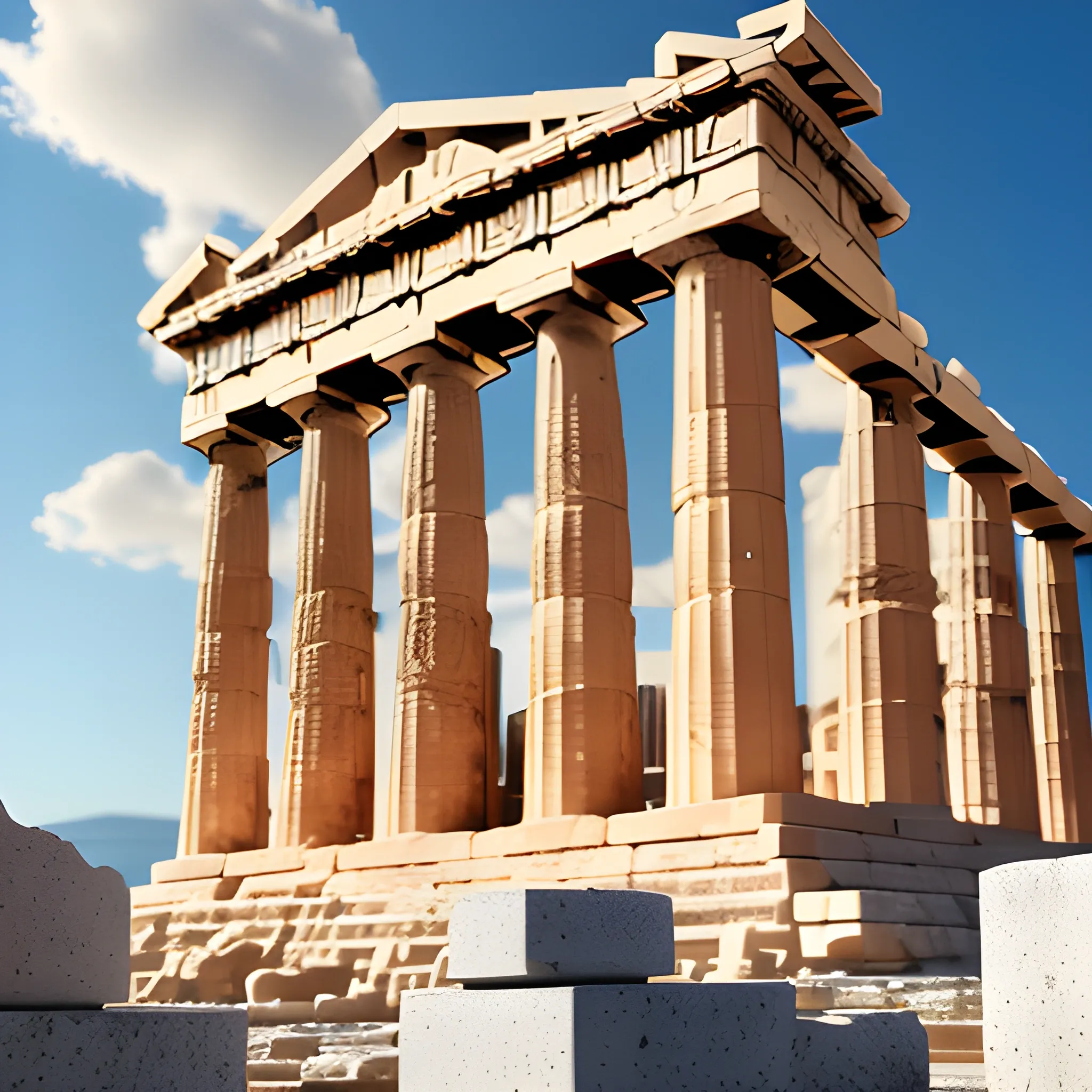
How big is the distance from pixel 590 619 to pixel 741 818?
3921 mm

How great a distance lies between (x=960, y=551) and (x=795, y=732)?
9248 millimetres

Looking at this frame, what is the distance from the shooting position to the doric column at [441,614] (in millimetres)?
19188

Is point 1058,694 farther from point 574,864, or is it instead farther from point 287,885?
point 287,885

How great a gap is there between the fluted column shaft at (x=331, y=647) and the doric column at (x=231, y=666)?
81.0 inches

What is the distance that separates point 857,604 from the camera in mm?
19734

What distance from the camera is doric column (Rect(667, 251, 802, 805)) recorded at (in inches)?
632

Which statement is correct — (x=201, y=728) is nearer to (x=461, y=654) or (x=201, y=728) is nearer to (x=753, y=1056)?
(x=461, y=654)

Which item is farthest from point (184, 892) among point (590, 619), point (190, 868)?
point (590, 619)

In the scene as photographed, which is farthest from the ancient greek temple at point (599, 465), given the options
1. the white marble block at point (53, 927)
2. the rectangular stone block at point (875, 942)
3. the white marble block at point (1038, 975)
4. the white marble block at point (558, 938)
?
the white marble block at point (53, 927)

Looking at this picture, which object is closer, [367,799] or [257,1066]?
[257,1066]

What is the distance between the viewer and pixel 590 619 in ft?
58.4

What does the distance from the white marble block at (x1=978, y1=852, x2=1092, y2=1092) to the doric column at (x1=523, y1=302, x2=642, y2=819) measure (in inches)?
401

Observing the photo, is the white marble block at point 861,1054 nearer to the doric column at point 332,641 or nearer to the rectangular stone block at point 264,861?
the rectangular stone block at point 264,861

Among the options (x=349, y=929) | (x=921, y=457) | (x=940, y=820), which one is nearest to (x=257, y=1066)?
(x=349, y=929)
